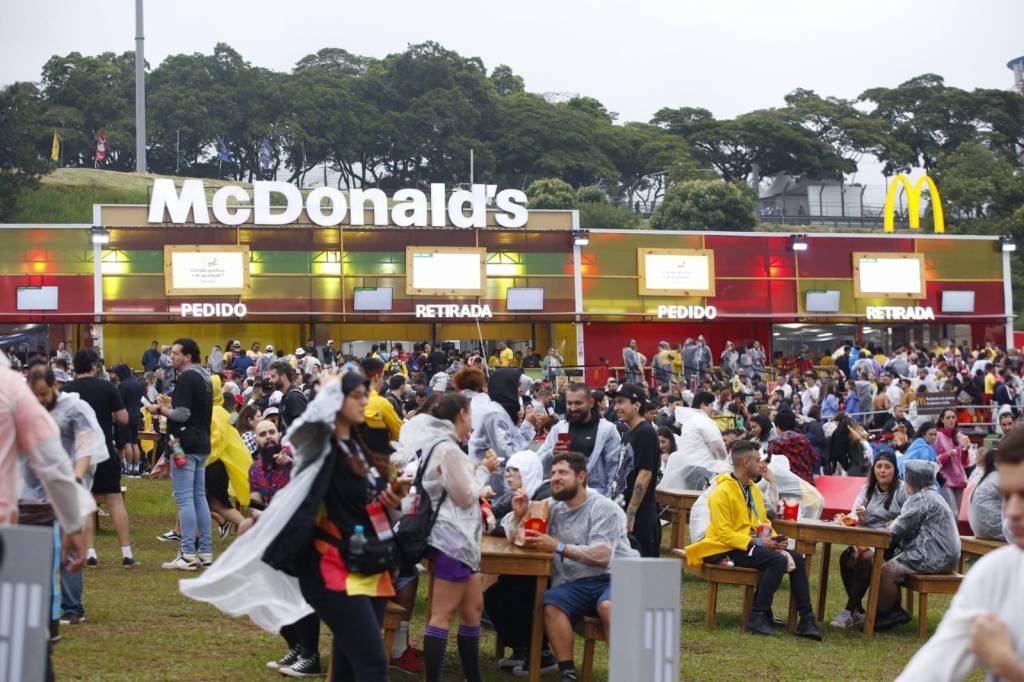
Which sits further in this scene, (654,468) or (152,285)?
(152,285)

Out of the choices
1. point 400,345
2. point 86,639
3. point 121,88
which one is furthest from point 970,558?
point 121,88

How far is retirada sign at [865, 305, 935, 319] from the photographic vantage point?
43.1 m

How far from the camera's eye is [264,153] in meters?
91.6

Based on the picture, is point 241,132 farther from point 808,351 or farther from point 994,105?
point 808,351

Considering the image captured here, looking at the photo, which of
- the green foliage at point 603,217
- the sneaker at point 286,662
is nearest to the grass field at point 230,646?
the sneaker at point 286,662

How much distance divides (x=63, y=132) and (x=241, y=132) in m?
12.3

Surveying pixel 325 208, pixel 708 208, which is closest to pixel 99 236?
pixel 325 208

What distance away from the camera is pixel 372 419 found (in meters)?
8.45

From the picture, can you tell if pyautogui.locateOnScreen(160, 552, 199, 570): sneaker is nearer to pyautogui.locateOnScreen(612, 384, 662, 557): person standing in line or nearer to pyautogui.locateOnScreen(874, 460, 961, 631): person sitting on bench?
pyautogui.locateOnScreen(612, 384, 662, 557): person standing in line

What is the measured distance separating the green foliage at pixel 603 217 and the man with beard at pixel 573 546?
75.4 meters

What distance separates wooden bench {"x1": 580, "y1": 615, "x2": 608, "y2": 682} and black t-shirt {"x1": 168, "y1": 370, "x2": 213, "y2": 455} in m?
4.50

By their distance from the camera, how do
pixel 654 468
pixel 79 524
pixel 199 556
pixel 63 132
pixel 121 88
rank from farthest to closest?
pixel 121 88
pixel 63 132
pixel 199 556
pixel 654 468
pixel 79 524

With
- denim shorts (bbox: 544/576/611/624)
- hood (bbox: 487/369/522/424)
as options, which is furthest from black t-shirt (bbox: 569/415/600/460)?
hood (bbox: 487/369/522/424)

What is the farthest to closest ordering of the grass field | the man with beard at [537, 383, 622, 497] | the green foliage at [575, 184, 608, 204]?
the green foliage at [575, 184, 608, 204]
the man with beard at [537, 383, 622, 497]
the grass field
